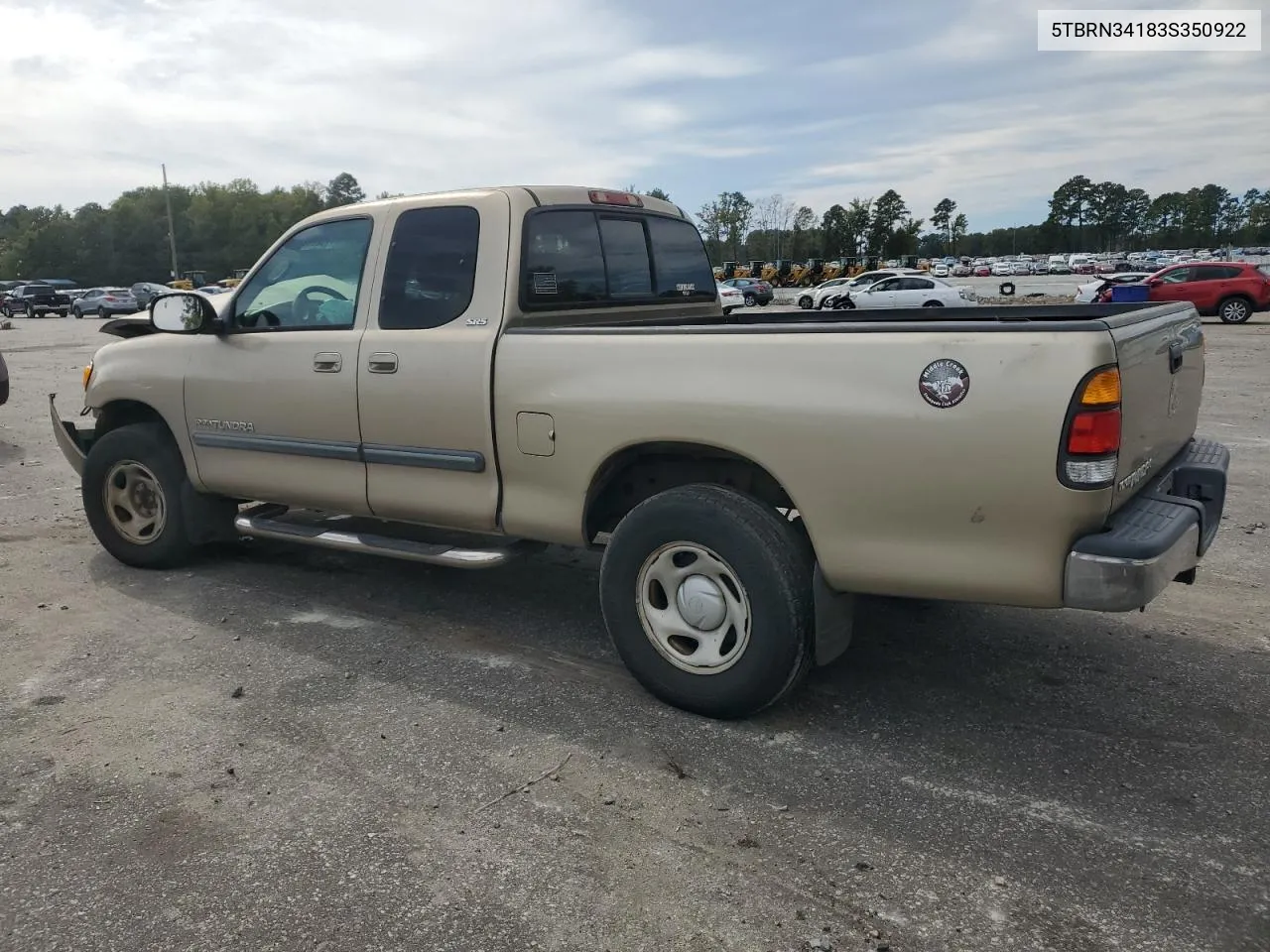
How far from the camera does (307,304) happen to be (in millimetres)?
4781

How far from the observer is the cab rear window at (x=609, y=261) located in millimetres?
4309

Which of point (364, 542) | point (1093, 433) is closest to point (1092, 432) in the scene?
point (1093, 433)

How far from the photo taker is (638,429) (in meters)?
3.62

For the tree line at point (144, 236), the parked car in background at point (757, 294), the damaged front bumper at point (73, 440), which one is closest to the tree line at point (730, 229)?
the tree line at point (144, 236)

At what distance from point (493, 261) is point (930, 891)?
291 cm

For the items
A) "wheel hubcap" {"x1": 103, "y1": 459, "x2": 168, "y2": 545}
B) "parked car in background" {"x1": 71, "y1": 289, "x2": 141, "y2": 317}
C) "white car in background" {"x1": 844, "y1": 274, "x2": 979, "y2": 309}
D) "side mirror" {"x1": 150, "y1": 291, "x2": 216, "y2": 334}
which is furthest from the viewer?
"parked car in background" {"x1": 71, "y1": 289, "x2": 141, "y2": 317}

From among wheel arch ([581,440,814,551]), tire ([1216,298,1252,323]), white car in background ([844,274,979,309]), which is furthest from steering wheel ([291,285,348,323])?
white car in background ([844,274,979,309])

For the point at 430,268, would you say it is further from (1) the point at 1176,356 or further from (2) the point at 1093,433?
(1) the point at 1176,356

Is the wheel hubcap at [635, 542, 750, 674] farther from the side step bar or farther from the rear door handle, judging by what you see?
the rear door handle

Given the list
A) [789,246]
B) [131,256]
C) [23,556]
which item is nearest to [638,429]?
[23,556]

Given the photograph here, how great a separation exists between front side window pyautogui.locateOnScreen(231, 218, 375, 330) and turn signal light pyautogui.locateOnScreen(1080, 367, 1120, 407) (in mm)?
3146

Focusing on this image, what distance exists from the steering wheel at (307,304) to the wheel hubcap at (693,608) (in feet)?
7.23

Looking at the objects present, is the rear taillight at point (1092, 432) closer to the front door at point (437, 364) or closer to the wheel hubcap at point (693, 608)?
the wheel hubcap at point (693, 608)

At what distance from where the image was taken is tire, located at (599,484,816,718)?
3365 millimetres
